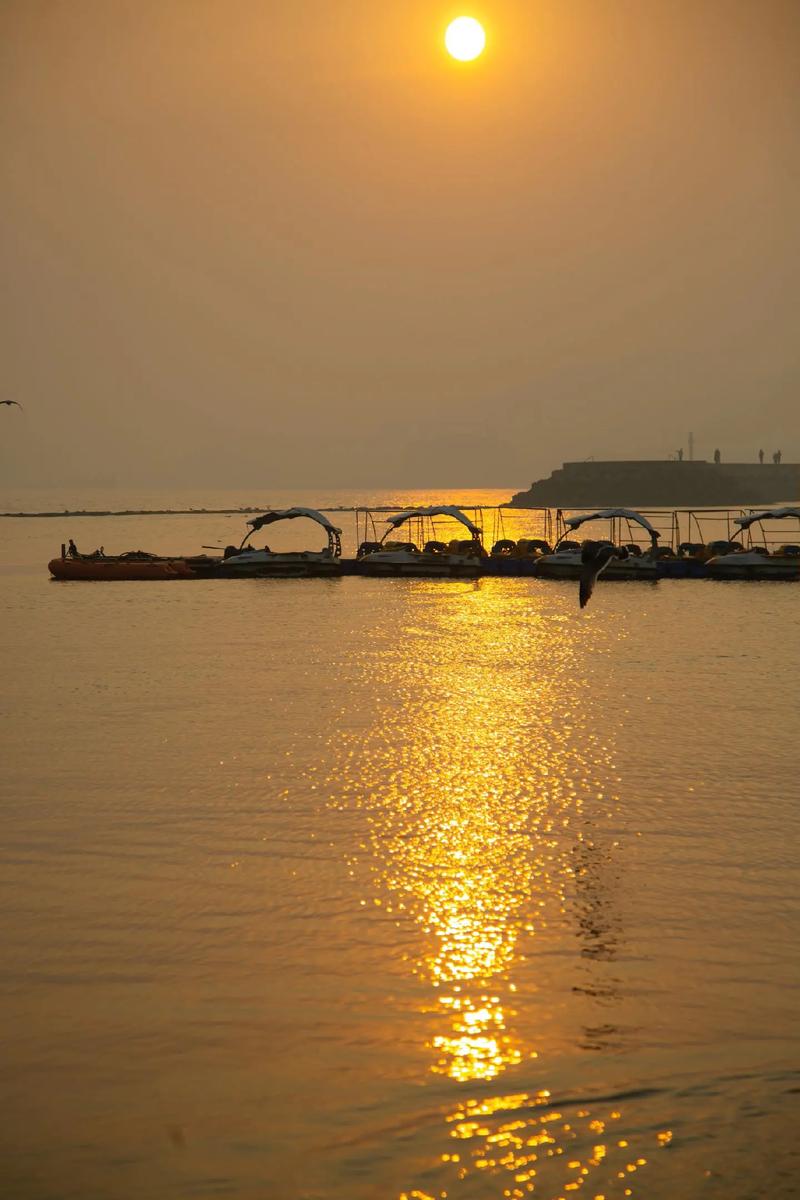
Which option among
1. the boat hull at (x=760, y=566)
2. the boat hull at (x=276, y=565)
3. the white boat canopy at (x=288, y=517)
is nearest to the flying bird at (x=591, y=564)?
the white boat canopy at (x=288, y=517)

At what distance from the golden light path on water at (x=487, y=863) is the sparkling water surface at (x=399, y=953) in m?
0.04

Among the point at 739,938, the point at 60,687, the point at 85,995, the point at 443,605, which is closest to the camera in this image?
the point at 85,995

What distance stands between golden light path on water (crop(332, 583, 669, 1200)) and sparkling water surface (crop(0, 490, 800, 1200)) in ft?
0.14

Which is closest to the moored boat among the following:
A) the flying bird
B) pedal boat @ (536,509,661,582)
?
pedal boat @ (536,509,661,582)

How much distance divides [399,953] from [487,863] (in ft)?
12.4

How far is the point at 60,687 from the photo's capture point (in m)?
35.2

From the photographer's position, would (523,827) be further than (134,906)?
Yes

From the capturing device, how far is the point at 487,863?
1630 cm

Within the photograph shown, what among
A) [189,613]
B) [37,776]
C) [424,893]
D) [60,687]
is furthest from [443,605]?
[424,893]

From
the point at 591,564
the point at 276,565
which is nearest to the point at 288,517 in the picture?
the point at 276,565

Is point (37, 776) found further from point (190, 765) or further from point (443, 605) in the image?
point (443, 605)

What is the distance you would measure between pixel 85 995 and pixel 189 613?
5006 centimetres

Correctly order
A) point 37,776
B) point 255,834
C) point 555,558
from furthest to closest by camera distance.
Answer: point 555,558, point 37,776, point 255,834

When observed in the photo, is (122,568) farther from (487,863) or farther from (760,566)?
(487,863)
